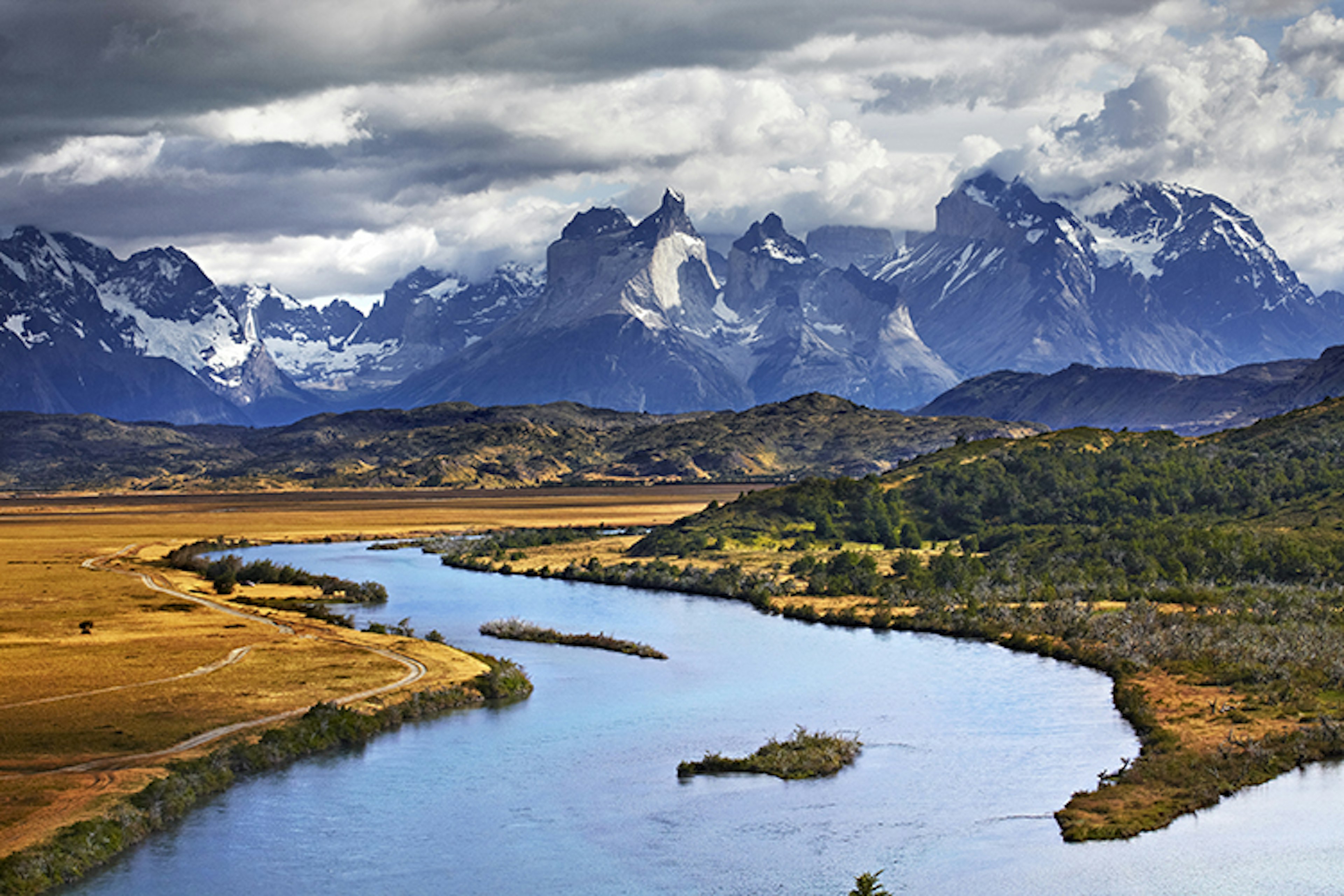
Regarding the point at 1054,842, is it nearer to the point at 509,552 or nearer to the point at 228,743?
the point at 228,743

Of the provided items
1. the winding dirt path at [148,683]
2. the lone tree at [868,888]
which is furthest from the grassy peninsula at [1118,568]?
the winding dirt path at [148,683]

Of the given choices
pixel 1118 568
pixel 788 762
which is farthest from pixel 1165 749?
pixel 1118 568

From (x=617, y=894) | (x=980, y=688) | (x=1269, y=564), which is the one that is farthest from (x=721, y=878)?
(x=1269, y=564)

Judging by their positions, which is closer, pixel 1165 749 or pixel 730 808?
pixel 730 808

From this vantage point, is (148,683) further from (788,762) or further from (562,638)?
(788,762)

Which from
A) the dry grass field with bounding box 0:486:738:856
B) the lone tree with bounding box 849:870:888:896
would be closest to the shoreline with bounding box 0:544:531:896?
the dry grass field with bounding box 0:486:738:856

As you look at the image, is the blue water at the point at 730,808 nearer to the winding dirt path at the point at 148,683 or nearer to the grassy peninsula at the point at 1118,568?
the grassy peninsula at the point at 1118,568

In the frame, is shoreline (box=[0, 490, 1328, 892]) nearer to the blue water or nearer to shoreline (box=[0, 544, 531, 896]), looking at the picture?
the blue water
